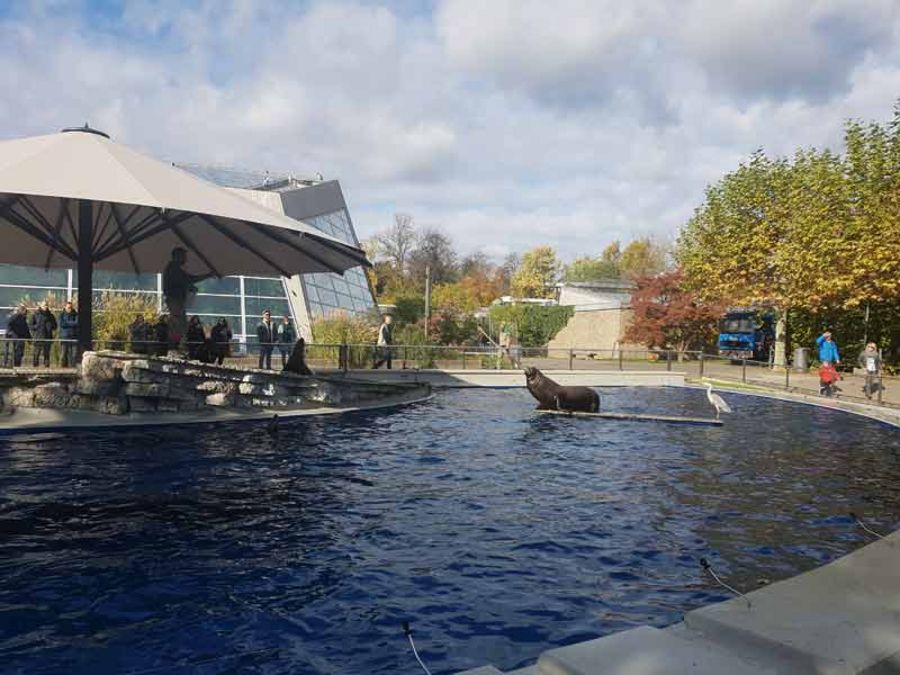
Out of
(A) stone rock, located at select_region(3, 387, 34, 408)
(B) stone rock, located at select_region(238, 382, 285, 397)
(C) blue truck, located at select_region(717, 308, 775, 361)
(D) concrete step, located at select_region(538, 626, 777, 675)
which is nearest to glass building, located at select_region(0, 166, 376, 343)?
(B) stone rock, located at select_region(238, 382, 285, 397)

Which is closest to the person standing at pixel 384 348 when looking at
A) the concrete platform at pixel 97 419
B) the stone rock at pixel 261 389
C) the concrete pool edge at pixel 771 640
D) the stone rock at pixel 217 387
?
the stone rock at pixel 261 389

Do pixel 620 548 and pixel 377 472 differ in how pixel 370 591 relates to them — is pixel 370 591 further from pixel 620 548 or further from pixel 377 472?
pixel 377 472

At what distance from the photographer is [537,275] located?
89.1 m

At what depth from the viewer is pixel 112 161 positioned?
11344mm

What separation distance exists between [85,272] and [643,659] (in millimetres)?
13390

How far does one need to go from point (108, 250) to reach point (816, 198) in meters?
28.0

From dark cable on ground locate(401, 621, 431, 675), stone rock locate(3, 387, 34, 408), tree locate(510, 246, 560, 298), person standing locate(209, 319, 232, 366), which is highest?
tree locate(510, 246, 560, 298)

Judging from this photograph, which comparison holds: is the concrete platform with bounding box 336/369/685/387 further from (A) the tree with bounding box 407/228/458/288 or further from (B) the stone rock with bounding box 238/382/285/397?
(A) the tree with bounding box 407/228/458/288

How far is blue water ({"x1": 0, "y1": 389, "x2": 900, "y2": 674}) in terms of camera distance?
458cm

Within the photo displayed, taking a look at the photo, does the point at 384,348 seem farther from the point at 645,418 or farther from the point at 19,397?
the point at 19,397

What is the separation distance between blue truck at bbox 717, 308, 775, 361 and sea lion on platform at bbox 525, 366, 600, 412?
Answer: 2430cm

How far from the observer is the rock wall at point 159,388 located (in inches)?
485

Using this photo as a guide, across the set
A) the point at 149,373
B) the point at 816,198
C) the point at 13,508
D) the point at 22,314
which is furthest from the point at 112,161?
the point at 816,198

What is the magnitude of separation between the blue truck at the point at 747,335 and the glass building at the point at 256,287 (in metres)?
21.1
